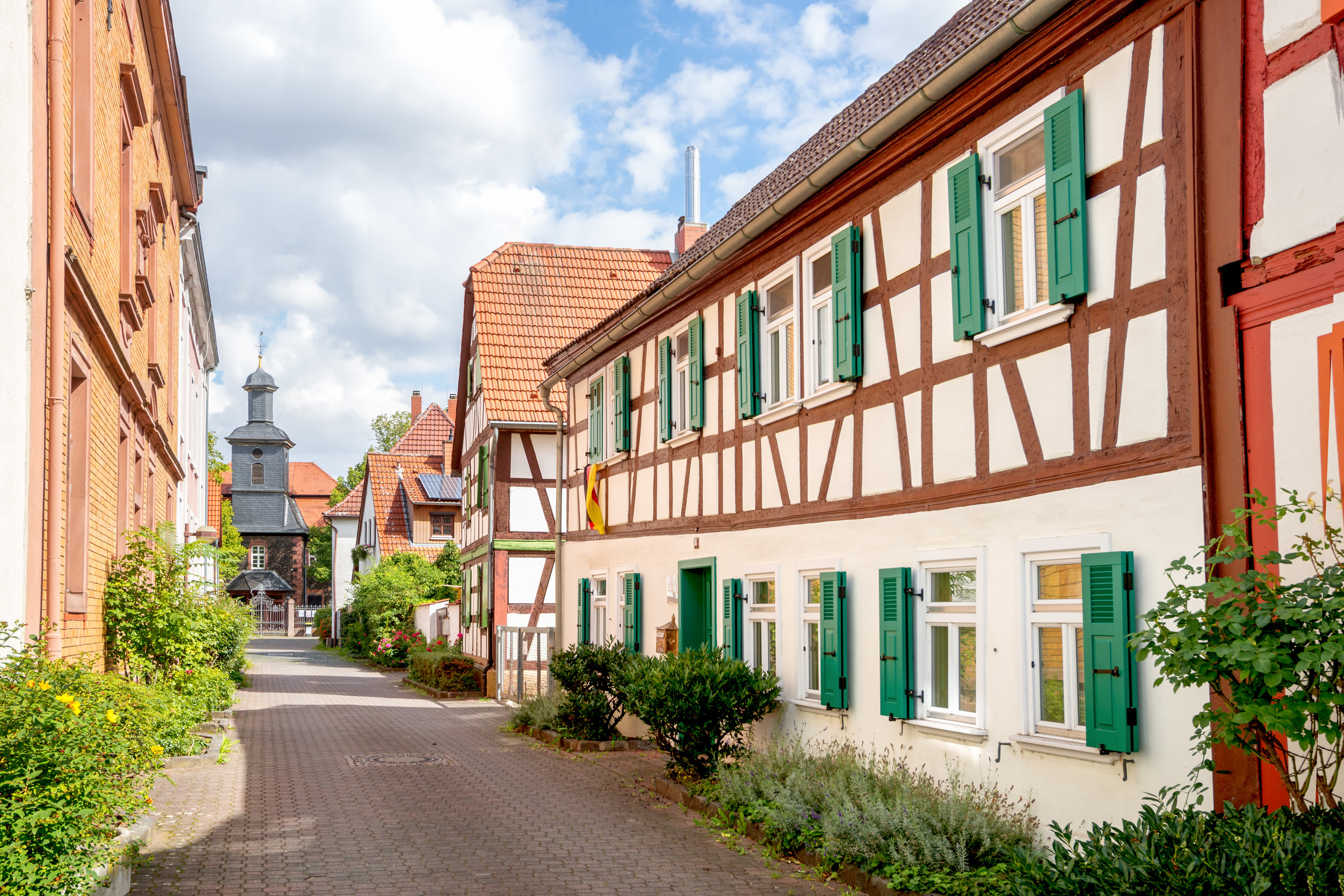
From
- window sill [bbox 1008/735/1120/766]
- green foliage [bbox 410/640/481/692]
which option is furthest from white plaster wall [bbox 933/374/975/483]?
green foliage [bbox 410/640/481/692]

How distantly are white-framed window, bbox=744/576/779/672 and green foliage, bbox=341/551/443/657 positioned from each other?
25.2m

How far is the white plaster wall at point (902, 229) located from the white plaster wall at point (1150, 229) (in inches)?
104

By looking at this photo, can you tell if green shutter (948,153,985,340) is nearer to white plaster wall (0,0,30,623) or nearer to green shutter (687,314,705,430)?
green shutter (687,314,705,430)

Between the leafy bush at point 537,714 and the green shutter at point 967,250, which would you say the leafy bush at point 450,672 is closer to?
the leafy bush at point 537,714

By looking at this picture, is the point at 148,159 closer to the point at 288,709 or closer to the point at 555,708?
the point at 555,708

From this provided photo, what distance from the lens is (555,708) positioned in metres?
→ 17.1

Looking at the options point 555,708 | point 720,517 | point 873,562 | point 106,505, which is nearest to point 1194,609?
point 873,562

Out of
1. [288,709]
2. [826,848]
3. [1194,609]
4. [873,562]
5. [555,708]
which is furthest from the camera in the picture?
[288,709]

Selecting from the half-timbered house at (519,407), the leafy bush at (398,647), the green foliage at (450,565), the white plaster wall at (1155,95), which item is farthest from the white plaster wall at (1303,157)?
the green foliage at (450,565)

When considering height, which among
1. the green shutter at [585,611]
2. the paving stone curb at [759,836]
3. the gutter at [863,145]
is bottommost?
the paving stone curb at [759,836]

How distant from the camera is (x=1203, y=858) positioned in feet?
16.7

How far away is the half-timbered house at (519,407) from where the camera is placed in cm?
2631

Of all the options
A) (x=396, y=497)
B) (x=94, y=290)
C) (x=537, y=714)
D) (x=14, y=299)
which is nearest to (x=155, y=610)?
(x=94, y=290)

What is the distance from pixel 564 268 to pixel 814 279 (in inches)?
696
